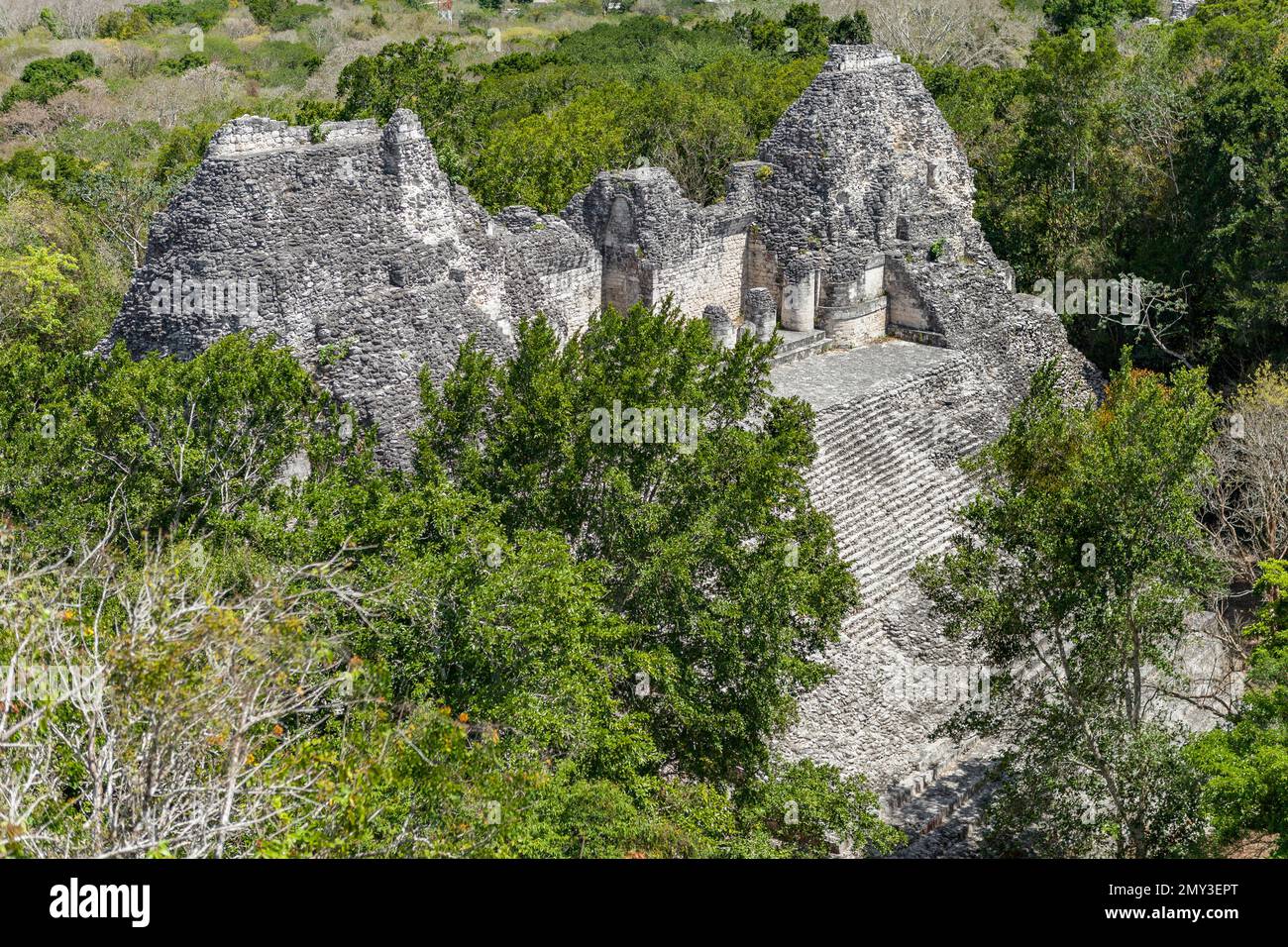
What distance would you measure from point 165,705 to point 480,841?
3.15 meters

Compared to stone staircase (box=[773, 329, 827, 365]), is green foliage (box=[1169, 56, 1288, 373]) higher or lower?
higher

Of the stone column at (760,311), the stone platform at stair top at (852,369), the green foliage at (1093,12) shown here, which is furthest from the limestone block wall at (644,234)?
the green foliage at (1093,12)

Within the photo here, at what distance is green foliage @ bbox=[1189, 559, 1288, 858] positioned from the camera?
1504cm

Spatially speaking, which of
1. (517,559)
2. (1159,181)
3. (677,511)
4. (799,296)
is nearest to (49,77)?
(799,296)

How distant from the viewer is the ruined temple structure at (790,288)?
19.2 metres

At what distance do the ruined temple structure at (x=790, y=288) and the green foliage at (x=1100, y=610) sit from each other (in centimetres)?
237

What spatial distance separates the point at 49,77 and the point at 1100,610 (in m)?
41.4

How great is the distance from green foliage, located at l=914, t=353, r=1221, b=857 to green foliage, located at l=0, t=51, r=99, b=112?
1448 inches

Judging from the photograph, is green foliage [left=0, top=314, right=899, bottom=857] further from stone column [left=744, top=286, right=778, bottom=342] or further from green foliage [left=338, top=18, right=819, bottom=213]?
green foliage [left=338, top=18, right=819, bottom=213]

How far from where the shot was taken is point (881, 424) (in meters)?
26.2

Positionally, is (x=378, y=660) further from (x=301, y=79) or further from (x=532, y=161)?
(x=301, y=79)

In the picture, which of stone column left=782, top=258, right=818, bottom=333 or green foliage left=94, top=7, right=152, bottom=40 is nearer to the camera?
stone column left=782, top=258, right=818, bottom=333

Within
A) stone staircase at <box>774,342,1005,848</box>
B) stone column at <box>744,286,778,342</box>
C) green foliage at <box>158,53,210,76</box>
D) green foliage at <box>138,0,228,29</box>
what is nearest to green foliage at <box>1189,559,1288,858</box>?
stone staircase at <box>774,342,1005,848</box>

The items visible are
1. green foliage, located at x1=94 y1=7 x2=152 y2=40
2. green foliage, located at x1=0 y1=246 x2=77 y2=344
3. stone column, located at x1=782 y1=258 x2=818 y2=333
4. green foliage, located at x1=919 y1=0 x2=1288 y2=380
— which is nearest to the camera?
green foliage, located at x1=0 y1=246 x2=77 y2=344
